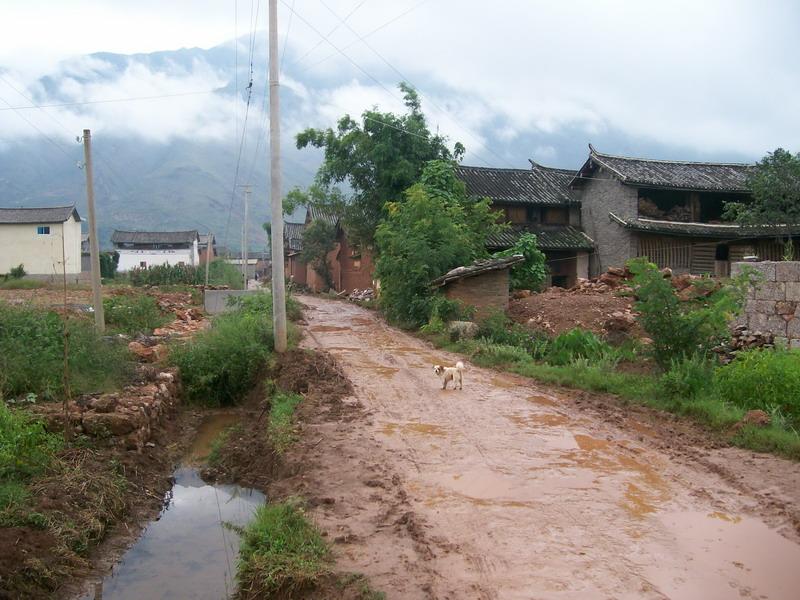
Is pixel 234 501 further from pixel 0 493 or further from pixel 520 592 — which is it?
pixel 520 592

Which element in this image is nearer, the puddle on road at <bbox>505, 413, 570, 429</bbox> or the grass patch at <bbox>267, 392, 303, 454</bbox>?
the grass patch at <bbox>267, 392, 303, 454</bbox>

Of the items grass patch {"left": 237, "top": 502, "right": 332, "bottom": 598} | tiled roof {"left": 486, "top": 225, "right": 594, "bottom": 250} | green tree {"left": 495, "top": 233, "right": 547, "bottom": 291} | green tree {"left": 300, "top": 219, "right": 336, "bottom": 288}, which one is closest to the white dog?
grass patch {"left": 237, "top": 502, "right": 332, "bottom": 598}

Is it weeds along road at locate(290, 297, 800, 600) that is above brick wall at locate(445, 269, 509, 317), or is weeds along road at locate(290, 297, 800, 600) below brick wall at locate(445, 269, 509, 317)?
below

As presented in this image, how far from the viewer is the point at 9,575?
17.9ft

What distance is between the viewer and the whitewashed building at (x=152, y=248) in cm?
6625

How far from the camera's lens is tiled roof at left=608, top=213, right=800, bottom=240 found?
2708 centimetres

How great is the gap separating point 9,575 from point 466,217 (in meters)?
21.2

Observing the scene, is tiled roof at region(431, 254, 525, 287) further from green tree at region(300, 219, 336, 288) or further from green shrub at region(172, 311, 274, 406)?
green tree at region(300, 219, 336, 288)

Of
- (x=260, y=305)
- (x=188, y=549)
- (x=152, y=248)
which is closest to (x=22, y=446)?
(x=188, y=549)

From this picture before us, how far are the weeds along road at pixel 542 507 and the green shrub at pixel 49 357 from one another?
405cm

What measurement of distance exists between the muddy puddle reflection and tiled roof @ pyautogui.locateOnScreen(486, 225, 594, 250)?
827 inches

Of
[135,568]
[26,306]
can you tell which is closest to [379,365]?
[26,306]

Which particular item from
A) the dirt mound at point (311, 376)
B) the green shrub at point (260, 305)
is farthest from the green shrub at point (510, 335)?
the green shrub at point (260, 305)

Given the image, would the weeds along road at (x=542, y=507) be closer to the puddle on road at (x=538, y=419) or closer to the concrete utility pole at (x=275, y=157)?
the puddle on road at (x=538, y=419)
